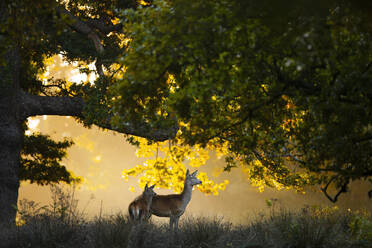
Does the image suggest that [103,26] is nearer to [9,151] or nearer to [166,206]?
[9,151]

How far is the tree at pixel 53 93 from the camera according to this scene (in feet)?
38.9

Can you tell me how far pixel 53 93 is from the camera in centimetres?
1439

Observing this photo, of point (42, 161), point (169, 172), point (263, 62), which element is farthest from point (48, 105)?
point (263, 62)

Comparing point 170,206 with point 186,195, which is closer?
point 170,206

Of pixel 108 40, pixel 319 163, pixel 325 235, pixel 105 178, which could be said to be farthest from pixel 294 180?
pixel 105 178

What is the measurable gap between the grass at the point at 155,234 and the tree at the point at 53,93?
2.58 metres

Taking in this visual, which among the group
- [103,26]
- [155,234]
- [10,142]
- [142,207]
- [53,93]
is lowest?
[155,234]

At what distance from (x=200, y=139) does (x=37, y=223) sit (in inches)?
208

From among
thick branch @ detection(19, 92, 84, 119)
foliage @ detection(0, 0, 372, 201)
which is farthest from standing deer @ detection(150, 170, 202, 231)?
foliage @ detection(0, 0, 372, 201)

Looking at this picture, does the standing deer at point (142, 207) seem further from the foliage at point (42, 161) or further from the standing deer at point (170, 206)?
the foliage at point (42, 161)

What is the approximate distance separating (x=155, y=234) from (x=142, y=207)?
75.7 inches

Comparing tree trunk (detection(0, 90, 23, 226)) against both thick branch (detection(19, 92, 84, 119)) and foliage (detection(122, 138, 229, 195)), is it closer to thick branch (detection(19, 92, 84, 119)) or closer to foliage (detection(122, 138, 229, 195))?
thick branch (detection(19, 92, 84, 119))

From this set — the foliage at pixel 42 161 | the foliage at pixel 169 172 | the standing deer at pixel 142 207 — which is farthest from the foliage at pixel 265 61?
the foliage at pixel 169 172

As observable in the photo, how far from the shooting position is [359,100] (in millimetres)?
5961
